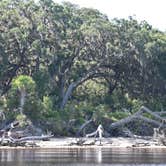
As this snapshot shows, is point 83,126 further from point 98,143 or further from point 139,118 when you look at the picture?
point 98,143

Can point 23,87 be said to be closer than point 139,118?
Yes

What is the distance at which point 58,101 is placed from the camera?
7556 cm

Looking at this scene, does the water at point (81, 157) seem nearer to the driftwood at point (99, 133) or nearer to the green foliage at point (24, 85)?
the driftwood at point (99, 133)

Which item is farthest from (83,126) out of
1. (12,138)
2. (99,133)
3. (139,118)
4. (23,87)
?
(12,138)

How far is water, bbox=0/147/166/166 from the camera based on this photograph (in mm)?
40812

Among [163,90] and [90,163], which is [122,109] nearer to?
[163,90]

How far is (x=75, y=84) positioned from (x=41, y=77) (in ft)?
24.4

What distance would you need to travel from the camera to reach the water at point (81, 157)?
40.8 m

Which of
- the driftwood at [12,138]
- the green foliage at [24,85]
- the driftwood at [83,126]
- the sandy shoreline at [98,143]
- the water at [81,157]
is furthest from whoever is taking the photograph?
the driftwood at [83,126]

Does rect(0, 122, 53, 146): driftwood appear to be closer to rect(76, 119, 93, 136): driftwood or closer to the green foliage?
the green foliage

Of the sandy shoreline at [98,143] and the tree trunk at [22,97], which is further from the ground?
the tree trunk at [22,97]

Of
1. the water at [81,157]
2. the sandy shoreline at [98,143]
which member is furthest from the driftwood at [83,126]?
the water at [81,157]

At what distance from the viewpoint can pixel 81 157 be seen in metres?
45.9

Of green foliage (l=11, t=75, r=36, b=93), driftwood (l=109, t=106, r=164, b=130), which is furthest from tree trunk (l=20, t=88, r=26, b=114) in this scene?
driftwood (l=109, t=106, r=164, b=130)
